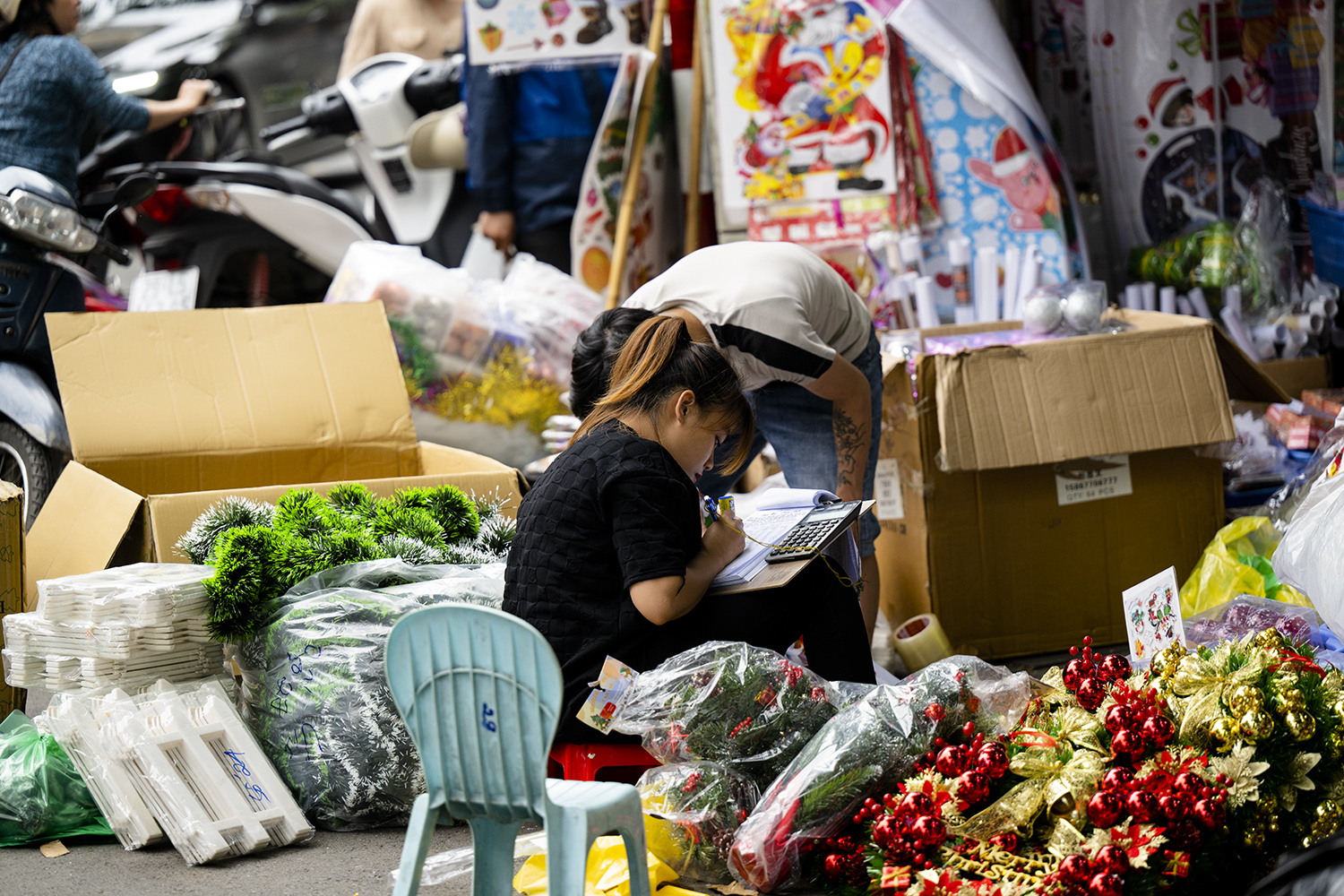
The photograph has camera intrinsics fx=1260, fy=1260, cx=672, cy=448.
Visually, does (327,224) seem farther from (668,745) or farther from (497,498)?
(668,745)

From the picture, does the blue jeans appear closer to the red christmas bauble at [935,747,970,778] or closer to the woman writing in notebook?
the woman writing in notebook

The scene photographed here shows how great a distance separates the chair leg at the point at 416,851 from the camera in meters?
1.46

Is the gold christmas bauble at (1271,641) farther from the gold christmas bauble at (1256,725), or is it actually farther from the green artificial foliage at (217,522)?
the green artificial foliage at (217,522)

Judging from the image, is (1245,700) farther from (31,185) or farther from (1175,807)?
(31,185)

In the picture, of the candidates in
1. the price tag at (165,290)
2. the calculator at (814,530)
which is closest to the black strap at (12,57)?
the price tag at (165,290)

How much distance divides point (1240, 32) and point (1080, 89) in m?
0.59

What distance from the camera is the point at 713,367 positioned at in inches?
81.8

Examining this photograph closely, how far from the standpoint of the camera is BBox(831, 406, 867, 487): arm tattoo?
269 centimetres

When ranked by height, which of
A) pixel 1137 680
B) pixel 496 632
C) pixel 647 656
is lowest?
pixel 1137 680

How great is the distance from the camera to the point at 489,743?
56.8 inches

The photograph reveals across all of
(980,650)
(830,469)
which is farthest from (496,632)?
(980,650)

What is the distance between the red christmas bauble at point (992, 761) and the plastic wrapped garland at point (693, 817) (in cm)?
36

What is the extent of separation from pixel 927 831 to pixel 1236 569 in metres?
1.49

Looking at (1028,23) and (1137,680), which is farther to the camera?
(1028,23)
